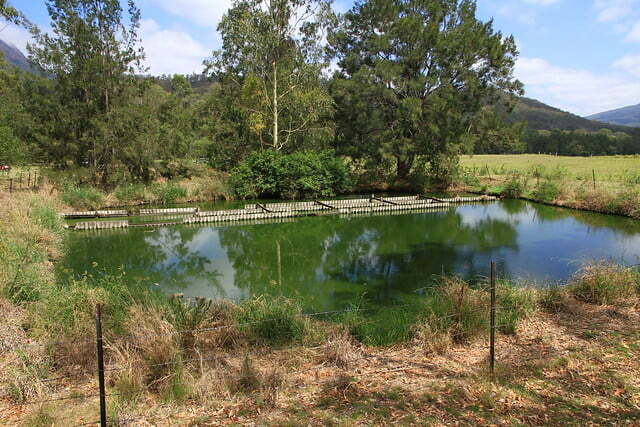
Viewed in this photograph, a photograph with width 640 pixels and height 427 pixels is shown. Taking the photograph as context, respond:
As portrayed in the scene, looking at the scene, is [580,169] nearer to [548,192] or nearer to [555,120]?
[548,192]

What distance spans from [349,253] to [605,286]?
25.0 feet

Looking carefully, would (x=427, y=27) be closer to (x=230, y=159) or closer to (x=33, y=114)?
(x=230, y=159)

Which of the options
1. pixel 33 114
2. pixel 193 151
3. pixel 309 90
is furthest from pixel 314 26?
pixel 33 114

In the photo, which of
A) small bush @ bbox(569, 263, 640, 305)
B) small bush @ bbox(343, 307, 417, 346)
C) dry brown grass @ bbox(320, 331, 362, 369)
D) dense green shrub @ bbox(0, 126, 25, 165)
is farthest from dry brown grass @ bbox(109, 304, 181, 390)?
dense green shrub @ bbox(0, 126, 25, 165)

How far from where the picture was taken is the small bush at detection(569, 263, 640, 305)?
782cm

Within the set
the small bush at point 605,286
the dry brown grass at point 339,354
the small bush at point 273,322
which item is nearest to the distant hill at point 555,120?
the small bush at point 605,286

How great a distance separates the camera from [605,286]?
7848 millimetres

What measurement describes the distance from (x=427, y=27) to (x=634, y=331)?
2288 centimetres

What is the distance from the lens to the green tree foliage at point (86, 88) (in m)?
22.7

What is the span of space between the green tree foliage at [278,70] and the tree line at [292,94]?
0.08m

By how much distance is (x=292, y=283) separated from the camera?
1098 cm

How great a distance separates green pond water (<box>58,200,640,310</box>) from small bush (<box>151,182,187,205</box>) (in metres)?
6.30

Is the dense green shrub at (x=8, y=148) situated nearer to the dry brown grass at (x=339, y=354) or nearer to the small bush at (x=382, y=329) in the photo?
the small bush at (x=382, y=329)

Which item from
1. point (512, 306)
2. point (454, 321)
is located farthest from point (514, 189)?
point (454, 321)
